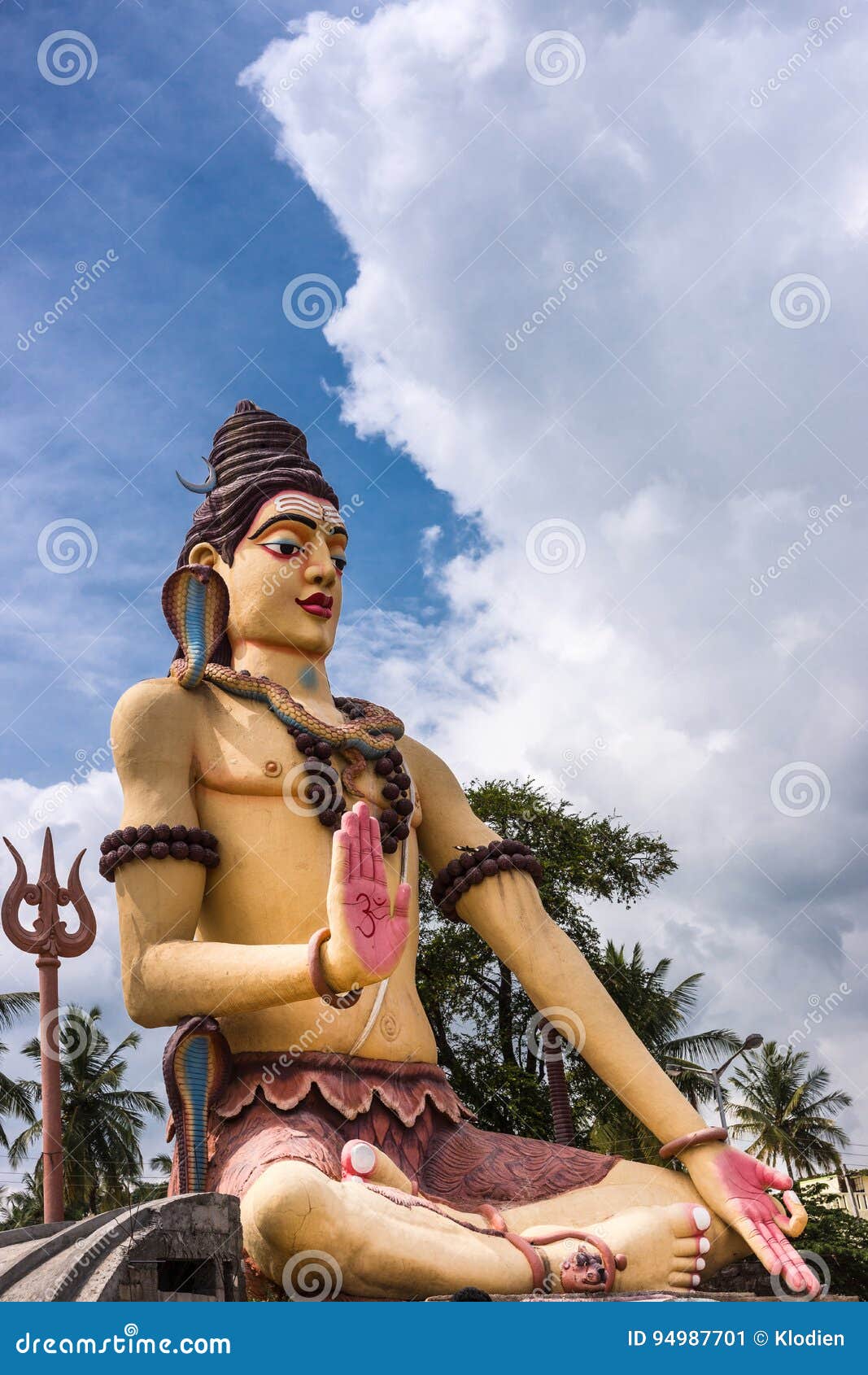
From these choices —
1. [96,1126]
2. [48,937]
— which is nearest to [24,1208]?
[96,1126]

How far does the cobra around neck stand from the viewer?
262 inches

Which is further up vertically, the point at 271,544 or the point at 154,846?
the point at 271,544

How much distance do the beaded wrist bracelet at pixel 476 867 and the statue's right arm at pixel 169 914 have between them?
56.0 inches

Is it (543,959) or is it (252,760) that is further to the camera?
(543,959)

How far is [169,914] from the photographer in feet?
18.7

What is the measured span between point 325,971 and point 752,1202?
7.67ft

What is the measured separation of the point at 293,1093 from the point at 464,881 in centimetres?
158

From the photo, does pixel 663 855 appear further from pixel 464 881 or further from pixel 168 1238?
pixel 168 1238

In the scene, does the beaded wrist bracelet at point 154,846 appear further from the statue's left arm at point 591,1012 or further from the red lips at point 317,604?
the statue's left arm at point 591,1012

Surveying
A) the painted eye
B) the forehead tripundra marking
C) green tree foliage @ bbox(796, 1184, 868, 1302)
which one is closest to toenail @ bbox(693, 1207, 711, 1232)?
the painted eye

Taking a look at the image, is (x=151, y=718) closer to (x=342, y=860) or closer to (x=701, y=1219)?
(x=342, y=860)

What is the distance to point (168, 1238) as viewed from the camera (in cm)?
398

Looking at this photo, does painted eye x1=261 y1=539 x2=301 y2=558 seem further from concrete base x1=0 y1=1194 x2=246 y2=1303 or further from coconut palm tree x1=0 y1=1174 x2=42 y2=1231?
coconut palm tree x1=0 y1=1174 x2=42 y2=1231

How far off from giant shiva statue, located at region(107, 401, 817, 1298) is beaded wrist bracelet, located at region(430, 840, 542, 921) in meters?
0.01
